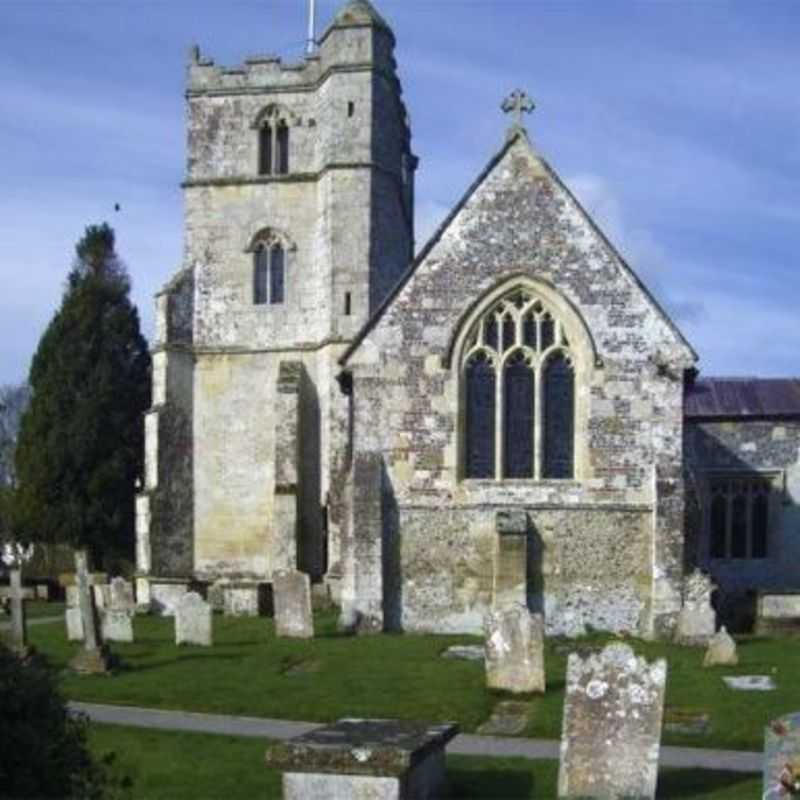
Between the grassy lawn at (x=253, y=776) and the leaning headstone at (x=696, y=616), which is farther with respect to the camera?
the leaning headstone at (x=696, y=616)

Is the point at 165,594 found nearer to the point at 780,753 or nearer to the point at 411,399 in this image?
the point at 411,399

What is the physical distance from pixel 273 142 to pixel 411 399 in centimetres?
1823

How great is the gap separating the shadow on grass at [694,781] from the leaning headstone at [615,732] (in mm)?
586

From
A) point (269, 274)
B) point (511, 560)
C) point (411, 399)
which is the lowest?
point (511, 560)

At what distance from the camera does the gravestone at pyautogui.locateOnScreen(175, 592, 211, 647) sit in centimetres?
2495

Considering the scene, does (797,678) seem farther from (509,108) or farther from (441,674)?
(509,108)

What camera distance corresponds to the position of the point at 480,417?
26.9 m

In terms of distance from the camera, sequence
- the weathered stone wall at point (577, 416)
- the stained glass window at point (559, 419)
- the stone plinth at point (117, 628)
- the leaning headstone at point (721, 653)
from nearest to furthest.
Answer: the leaning headstone at point (721, 653) < the stone plinth at point (117, 628) < the weathered stone wall at point (577, 416) < the stained glass window at point (559, 419)

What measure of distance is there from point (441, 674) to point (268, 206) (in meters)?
23.9

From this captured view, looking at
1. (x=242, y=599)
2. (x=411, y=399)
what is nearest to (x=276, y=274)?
(x=242, y=599)

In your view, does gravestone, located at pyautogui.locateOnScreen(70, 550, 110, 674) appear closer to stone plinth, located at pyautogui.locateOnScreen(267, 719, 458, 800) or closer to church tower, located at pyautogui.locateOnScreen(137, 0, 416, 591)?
stone plinth, located at pyautogui.locateOnScreen(267, 719, 458, 800)

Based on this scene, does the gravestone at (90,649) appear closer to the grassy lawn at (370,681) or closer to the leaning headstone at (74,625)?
the grassy lawn at (370,681)

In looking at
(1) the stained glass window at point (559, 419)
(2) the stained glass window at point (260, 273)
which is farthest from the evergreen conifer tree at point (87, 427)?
(1) the stained glass window at point (559, 419)

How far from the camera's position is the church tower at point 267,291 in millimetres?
39844
